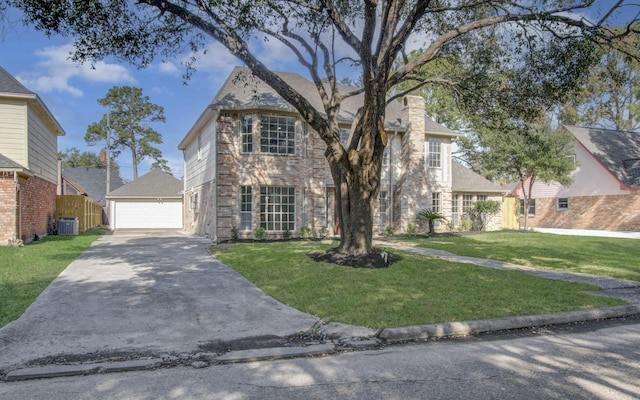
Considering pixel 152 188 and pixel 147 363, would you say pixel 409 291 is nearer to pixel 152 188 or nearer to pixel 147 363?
pixel 147 363

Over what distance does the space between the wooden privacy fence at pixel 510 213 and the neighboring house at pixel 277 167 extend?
8879mm

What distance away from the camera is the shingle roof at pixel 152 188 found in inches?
1158

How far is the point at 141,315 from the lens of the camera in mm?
6102

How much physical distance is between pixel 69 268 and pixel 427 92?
30.2 metres

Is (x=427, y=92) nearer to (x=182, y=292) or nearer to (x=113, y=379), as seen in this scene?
(x=182, y=292)

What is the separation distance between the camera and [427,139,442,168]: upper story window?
2173cm

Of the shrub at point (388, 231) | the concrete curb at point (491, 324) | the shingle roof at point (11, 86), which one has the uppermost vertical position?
the shingle roof at point (11, 86)

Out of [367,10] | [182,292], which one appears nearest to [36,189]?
[182,292]

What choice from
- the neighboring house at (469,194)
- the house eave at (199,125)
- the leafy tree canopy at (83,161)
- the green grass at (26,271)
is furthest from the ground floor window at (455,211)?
the leafy tree canopy at (83,161)

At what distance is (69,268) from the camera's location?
9.79 meters

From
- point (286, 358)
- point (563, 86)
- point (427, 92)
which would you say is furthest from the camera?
point (427, 92)

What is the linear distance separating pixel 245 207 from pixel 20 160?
8320 millimetres

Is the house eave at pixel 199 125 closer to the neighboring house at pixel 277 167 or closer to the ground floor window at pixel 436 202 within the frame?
the neighboring house at pixel 277 167

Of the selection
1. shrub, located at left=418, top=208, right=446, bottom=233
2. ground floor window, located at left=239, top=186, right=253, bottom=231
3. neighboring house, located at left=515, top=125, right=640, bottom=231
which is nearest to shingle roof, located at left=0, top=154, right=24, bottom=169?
ground floor window, located at left=239, top=186, right=253, bottom=231
